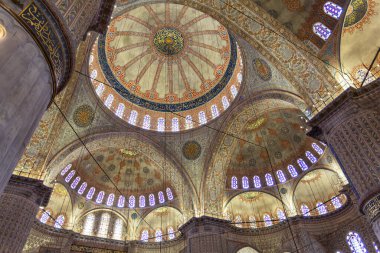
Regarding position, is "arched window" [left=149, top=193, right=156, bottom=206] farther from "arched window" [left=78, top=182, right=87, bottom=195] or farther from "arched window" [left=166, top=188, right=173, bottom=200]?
"arched window" [left=78, top=182, right=87, bottom=195]

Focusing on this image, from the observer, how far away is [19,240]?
9.21 meters

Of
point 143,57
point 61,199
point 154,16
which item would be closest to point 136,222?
point 61,199

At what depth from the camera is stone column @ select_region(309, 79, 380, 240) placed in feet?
23.5

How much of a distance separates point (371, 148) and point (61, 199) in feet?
50.4

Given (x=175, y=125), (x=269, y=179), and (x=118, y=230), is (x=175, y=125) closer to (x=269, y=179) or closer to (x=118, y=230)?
(x=269, y=179)

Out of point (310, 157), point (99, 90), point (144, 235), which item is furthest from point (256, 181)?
point (99, 90)

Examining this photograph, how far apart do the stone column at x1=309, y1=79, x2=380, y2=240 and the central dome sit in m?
6.60

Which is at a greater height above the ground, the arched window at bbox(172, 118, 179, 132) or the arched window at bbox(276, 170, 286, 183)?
the arched window at bbox(172, 118, 179, 132)

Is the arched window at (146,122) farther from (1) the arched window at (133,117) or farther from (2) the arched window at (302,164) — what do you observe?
(2) the arched window at (302,164)

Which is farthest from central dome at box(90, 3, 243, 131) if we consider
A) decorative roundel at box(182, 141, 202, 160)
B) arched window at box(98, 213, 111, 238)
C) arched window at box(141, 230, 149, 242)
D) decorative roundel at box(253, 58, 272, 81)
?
arched window at box(141, 230, 149, 242)

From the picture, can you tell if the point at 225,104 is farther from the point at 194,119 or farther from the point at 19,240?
the point at 19,240

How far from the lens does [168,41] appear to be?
16.2 meters

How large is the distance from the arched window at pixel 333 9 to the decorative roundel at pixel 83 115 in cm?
1064

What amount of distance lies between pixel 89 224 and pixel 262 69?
12.9 m
